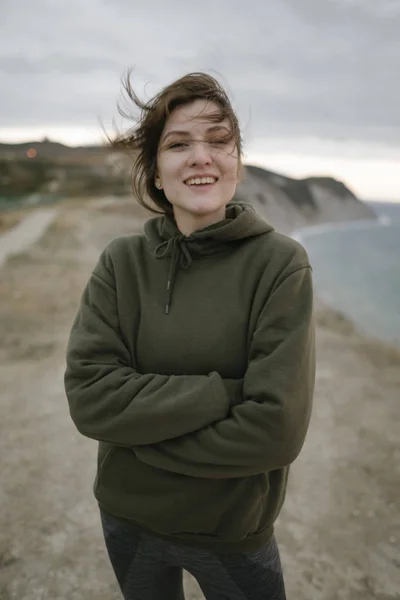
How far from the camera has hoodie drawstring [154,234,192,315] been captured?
1.44 metres

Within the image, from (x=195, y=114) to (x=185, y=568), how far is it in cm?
141

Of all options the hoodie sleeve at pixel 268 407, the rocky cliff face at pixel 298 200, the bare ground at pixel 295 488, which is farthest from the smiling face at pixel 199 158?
the rocky cliff face at pixel 298 200

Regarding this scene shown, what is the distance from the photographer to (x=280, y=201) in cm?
6200

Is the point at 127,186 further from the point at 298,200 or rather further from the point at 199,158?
the point at 298,200

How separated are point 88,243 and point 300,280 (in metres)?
A: 12.9

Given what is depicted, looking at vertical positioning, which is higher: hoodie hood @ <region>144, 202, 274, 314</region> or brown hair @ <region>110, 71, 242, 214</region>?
brown hair @ <region>110, 71, 242, 214</region>

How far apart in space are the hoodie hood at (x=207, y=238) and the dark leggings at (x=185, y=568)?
734 millimetres

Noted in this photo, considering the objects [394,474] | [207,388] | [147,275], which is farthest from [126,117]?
[394,474]

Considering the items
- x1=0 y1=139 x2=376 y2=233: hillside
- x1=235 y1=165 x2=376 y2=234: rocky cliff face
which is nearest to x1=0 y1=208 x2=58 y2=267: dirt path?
x1=0 y1=139 x2=376 y2=233: hillside

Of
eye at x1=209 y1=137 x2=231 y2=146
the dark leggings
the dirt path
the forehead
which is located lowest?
the dirt path

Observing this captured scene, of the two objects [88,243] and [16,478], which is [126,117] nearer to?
[16,478]

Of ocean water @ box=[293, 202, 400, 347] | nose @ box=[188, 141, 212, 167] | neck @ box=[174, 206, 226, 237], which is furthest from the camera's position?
ocean water @ box=[293, 202, 400, 347]

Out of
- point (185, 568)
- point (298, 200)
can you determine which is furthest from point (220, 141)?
point (298, 200)

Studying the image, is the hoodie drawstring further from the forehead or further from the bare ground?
the bare ground
